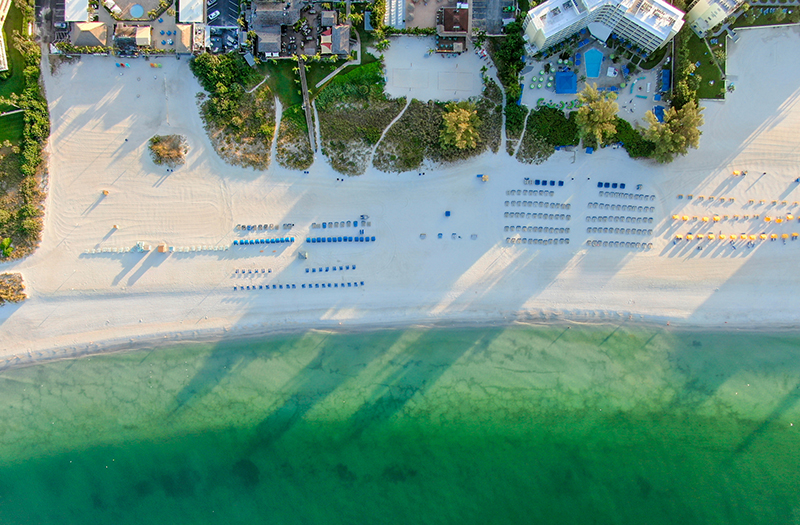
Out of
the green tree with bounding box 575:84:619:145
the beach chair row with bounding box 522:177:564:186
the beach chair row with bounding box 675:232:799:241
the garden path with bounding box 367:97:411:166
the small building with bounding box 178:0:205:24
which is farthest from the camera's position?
the beach chair row with bounding box 675:232:799:241

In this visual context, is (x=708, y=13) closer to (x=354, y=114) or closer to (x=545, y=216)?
(x=545, y=216)

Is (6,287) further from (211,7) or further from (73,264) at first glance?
(211,7)

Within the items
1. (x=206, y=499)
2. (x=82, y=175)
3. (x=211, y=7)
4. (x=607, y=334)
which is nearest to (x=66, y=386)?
(x=206, y=499)

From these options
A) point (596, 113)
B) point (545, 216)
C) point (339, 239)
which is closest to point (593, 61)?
point (596, 113)

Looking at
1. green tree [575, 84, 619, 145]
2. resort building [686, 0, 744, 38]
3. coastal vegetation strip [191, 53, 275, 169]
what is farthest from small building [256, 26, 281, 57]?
resort building [686, 0, 744, 38]

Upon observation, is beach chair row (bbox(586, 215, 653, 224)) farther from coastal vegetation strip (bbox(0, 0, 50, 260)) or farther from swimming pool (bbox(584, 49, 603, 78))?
coastal vegetation strip (bbox(0, 0, 50, 260))

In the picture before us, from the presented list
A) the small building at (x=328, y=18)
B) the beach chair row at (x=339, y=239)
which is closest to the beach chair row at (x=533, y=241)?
the beach chair row at (x=339, y=239)
